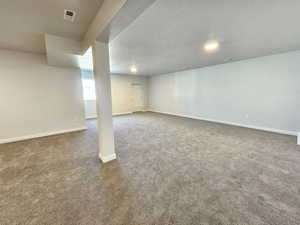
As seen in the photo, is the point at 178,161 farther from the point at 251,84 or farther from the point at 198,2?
the point at 251,84

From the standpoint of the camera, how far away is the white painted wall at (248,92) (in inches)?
147

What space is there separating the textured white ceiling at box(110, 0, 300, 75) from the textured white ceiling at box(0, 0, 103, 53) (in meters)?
0.71

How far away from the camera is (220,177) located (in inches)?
76.2

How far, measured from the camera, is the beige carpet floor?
133 centimetres

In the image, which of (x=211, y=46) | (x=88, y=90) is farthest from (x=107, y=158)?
(x=88, y=90)

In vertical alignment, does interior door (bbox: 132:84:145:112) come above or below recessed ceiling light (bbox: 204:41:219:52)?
below

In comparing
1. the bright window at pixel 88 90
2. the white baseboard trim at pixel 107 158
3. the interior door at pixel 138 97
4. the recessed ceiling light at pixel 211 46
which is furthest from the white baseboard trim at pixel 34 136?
the recessed ceiling light at pixel 211 46

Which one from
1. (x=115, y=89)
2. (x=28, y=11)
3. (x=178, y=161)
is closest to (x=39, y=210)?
(x=178, y=161)

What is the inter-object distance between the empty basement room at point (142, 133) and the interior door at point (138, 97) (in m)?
4.15

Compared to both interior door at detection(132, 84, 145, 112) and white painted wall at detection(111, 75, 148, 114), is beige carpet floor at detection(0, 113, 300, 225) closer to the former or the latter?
white painted wall at detection(111, 75, 148, 114)

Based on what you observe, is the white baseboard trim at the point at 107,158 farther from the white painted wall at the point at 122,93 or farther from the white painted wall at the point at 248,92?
the white painted wall at the point at 122,93

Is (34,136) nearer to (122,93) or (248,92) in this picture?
(122,93)

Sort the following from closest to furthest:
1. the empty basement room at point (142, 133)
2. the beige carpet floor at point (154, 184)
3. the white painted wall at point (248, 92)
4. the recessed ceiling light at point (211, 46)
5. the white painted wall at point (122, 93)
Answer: the beige carpet floor at point (154, 184) < the empty basement room at point (142, 133) < the recessed ceiling light at point (211, 46) < the white painted wall at point (248, 92) < the white painted wall at point (122, 93)

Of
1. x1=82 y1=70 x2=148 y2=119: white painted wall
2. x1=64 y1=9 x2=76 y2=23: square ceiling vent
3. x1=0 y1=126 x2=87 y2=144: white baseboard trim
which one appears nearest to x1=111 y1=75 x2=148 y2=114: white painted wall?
x1=82 y1=70 x2=148 y2=119: white painted wall
